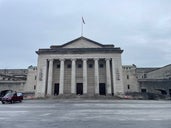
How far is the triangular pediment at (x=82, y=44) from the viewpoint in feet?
153

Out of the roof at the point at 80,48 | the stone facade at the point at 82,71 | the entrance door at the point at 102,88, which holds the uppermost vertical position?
the roof at the point at 80,48

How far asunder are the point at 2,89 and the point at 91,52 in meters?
29.0

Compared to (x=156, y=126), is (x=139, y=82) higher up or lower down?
higher up

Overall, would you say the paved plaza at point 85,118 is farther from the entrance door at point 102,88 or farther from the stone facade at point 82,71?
the entrance door at point 102,88

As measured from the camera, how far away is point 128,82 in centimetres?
5122

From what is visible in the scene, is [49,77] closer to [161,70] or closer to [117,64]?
[117,64]

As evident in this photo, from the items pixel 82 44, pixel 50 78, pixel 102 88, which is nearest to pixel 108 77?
pixel 102 88

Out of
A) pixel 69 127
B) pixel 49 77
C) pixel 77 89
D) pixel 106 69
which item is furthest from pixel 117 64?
pixel 69 127

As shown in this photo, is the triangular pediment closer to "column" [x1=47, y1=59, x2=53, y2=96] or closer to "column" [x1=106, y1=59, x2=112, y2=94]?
"column" [x1=106, y1=59, x2=112, y2=94]

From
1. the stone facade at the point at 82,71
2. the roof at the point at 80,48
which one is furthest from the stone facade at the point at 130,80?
the roof at the point at 80,48

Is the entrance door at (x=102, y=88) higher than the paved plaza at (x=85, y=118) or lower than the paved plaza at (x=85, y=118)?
higher

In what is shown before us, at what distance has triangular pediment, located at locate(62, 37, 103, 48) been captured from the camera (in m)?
46.8

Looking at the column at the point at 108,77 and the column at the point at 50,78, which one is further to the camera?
the column at the point at 50,78

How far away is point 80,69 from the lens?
1833 inches
